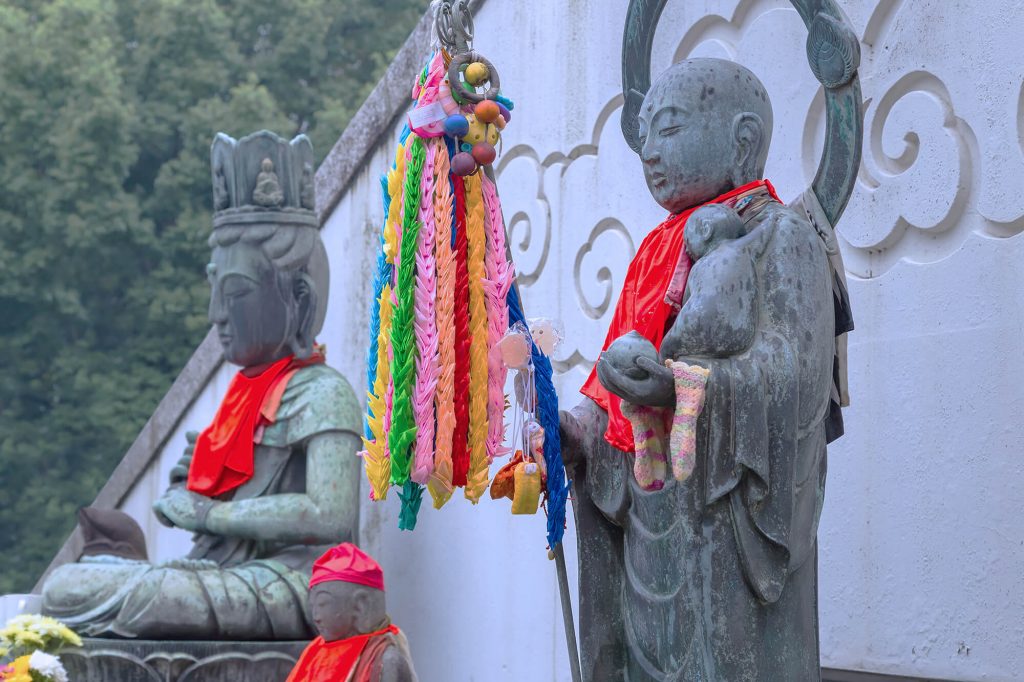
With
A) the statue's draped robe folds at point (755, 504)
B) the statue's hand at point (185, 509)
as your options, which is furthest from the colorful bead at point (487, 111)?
the statue's hand at point (185, 509)

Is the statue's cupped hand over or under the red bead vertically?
under

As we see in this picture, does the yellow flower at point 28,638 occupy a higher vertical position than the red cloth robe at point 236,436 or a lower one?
lower

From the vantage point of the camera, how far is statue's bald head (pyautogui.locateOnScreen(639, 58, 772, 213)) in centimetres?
320

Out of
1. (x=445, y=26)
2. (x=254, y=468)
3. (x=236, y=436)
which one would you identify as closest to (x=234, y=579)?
(x=254, y=468)

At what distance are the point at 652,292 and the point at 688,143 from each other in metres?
0.31

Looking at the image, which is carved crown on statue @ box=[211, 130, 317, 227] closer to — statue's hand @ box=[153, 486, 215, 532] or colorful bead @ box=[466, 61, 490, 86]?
statue's hand @ box=[153, 486, 215, 532]

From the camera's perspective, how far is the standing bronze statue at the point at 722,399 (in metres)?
2.98

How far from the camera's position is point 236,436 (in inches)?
219

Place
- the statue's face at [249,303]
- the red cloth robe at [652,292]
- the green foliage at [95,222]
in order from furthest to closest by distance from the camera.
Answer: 1. the green foliage at [95,222]
2. the statue's face at [249,303]
3. the red cloth robe at [652,292]

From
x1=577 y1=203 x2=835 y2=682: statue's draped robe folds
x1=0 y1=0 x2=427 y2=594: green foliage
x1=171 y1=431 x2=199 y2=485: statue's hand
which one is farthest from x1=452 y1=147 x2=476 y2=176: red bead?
x1=0 y1=0 x2=427 y2=594: green foliage

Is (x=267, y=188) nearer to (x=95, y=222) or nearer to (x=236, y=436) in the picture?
(x=236, y=436)

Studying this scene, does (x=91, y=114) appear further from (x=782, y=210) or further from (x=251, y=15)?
(x=782, y=210)

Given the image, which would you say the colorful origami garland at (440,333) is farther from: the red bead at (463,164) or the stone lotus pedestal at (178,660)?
the stone lotus pedestal at (178,660)

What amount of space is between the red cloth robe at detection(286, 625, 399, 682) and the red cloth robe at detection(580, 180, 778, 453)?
1590mm
